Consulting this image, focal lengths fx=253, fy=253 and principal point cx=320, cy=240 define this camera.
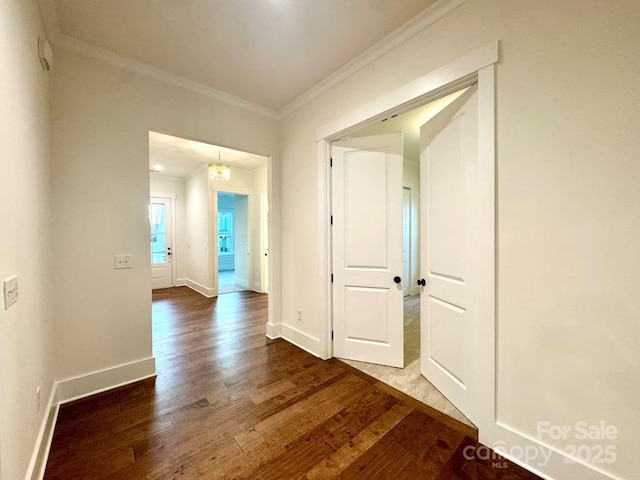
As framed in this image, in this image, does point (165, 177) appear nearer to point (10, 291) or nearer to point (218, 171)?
point (218, 171)

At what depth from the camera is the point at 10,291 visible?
105 centimetres

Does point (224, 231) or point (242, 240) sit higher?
point (224, 231)

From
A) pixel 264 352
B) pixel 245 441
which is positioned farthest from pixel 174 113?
pixel 245 441

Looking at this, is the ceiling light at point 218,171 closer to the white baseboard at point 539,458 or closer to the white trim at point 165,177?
the white trim at point 165,177

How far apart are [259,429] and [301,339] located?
4.27 ft

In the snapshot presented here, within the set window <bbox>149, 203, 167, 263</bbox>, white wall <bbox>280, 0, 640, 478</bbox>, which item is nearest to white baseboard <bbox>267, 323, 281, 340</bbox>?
white wall <bbox>280, 0, 640, 478</bbox>

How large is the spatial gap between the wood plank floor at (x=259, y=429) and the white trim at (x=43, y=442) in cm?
5

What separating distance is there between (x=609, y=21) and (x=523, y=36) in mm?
330

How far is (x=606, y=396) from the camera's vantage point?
1.17 m

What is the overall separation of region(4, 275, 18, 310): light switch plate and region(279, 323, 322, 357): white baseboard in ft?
7.43

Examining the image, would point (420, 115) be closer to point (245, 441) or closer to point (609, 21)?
point (609, 21)

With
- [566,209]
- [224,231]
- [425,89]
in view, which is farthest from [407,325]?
[224,231]

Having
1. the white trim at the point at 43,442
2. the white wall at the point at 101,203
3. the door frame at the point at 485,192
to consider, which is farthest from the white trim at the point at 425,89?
the white trim at the point at 43,442

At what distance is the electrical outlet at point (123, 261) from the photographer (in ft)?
7.16
